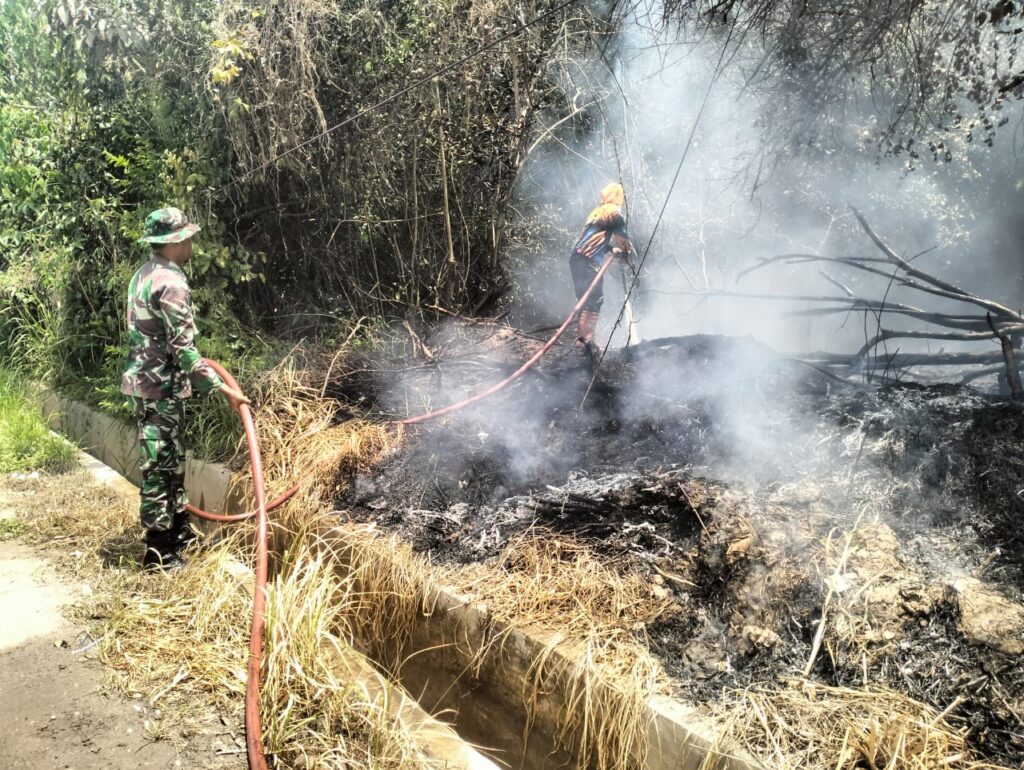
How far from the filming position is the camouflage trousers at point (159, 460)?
4.52 metres

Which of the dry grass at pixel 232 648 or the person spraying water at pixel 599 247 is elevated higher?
the person spraying water at pixel 599 247

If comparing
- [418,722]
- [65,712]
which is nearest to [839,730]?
[418,722]

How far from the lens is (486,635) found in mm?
3438

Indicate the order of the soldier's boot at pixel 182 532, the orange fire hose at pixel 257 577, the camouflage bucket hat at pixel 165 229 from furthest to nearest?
the soldier's boot at pixel 182 532, the camouflage bucket hat at pixel 165 229, the orange fire hose at pixel 257 577

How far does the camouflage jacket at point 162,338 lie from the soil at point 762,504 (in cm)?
124

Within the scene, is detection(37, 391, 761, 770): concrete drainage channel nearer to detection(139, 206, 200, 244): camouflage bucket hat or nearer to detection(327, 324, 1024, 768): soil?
detection(327, 324, 1024, 768): soil

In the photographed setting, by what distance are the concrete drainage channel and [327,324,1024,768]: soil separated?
267mm

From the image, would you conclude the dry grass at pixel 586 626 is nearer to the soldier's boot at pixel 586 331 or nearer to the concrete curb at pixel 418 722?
the concrete curb at pixel 418 722

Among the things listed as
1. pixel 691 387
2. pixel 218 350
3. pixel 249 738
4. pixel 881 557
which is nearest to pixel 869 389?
pixel 691 387

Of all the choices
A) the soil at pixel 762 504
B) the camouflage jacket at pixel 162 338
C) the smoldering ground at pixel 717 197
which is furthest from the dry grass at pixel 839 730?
the smoldering ground at pixel 717 197

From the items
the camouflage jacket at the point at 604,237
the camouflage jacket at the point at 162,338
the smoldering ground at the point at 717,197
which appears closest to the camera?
the camouflage jacket at the point at 162,338

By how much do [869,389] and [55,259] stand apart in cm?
799

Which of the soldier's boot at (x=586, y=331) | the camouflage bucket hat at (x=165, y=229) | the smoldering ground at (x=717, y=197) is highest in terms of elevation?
the smoldering ground at (x=717, y=197)

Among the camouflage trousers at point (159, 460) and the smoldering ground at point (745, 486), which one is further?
the camouflage trousers at point (159, 460)
